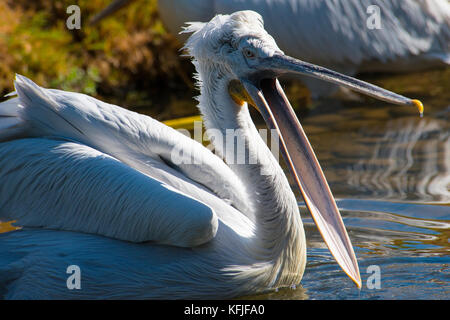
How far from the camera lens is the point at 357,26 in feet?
20.7

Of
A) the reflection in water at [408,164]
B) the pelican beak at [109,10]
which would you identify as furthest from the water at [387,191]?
the pelican beak at [109,10]

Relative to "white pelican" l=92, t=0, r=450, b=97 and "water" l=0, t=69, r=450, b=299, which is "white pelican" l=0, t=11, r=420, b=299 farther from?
"white pelican" l=92, t=0, r=450, b=97

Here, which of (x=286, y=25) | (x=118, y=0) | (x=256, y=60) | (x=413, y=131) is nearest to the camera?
(x=256, y=60)

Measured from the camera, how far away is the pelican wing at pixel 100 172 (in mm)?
2975

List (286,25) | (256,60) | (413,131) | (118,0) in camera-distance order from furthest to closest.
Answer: (118,0) → (286,25) → (413,131) → (256,60)

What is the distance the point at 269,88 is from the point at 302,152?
1.03 feet

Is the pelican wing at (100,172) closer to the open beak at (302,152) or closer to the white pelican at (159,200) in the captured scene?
the white pelican at (159,200)

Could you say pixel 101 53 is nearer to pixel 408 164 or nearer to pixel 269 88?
pixel 408 164

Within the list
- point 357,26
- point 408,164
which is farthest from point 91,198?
point 357,26

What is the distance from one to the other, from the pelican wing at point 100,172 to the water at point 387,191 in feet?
1.89

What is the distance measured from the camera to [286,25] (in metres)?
6.28

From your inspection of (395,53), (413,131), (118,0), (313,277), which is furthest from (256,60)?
(118,0)

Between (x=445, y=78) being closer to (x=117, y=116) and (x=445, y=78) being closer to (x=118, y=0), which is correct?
(x=118, y=0)
